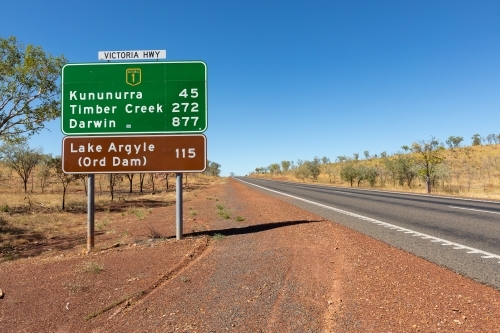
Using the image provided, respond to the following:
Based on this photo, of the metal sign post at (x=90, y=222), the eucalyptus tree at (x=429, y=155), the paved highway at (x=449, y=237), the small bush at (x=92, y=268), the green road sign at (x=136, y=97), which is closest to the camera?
the paved highway at (x=449, y=237)

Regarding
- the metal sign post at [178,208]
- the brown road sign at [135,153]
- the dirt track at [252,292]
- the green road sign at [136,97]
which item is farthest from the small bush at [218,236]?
the green road sign at [136,97]

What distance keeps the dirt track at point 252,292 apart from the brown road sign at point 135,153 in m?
2.59

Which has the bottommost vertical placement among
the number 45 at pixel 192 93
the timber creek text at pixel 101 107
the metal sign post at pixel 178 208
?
the metal sign post at pixel 178 208

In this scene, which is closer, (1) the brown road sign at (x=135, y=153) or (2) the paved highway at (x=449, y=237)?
(2) the paved highway at (x=449, y=237)

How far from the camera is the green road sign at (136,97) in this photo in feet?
29.5

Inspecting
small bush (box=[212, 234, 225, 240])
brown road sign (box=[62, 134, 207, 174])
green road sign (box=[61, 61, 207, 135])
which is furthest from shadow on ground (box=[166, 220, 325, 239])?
green road sign (box=[61, 61, 207, 135])

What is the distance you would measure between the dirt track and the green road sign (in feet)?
12.0

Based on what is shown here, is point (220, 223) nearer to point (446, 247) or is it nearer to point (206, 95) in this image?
point (206, 95)

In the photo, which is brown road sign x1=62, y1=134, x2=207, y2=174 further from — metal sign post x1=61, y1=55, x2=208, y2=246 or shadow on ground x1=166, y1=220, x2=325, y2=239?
shadow on ground x1=166, y1=220, x2=325, y2=239

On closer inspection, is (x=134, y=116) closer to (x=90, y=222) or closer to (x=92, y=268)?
(x=90, y=222)

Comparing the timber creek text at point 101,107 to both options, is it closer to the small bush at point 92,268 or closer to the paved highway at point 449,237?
the small bush at point 92,268

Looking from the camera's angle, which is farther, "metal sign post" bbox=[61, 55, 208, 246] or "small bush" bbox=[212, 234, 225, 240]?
"metal sign post" bbox=[61, 55, 208, 246]

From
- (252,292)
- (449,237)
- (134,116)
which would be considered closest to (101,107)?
→ (134,116)

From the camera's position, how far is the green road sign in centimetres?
898
